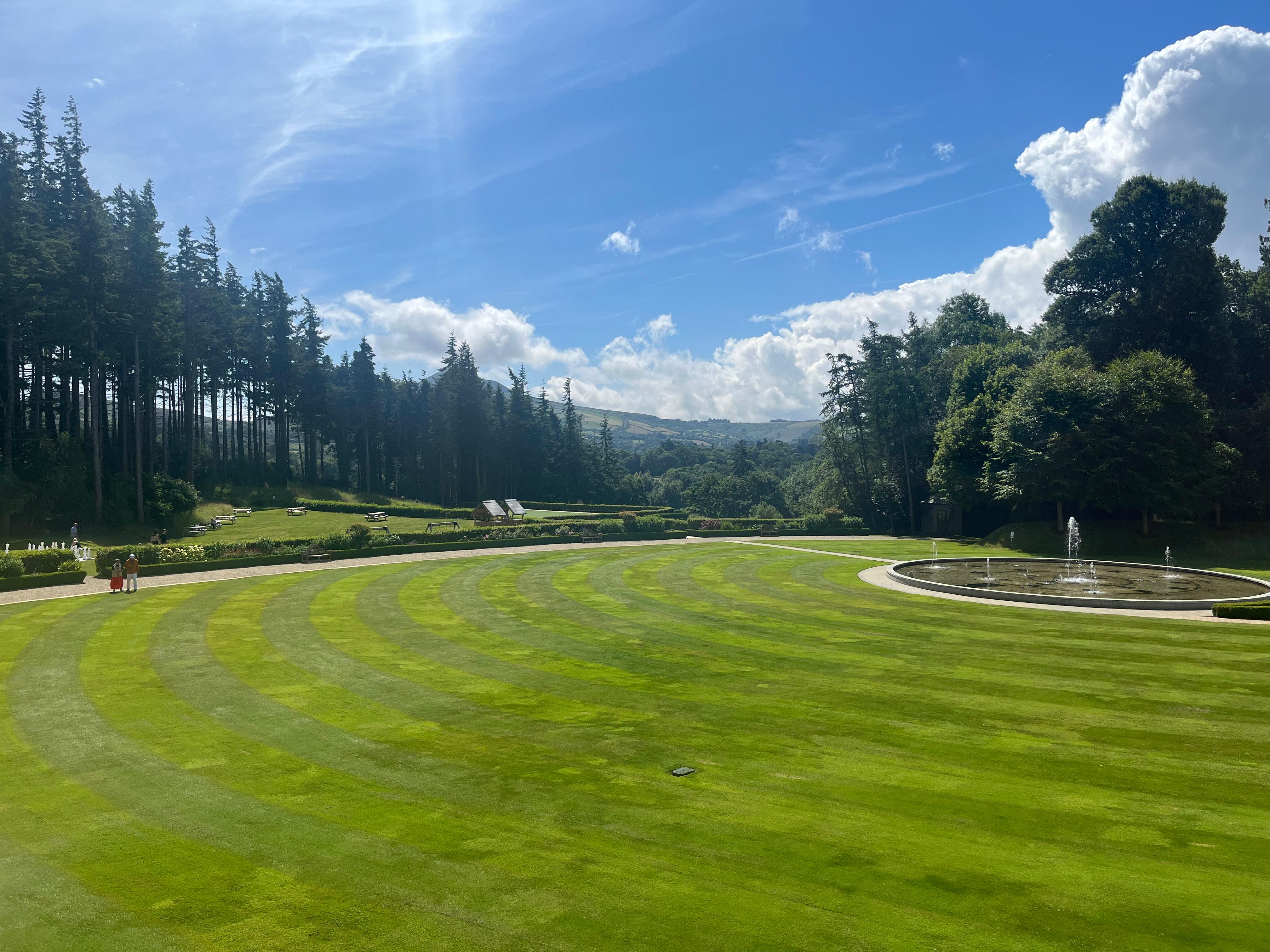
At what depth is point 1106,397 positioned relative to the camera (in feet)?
138

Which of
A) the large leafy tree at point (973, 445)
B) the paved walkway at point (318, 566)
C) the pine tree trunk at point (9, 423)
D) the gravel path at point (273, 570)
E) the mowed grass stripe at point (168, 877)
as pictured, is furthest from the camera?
the large leafy tree at point (973, 445)

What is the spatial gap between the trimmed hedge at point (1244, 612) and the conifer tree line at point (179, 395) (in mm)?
57858

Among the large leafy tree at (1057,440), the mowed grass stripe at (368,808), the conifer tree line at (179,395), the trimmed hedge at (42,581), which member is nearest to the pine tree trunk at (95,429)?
the conifer tree line at (179,395)

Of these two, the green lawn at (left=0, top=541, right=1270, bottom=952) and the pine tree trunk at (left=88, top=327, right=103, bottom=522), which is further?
the pine tree trunk at (left=88, top=327, right=103, bottom=522)

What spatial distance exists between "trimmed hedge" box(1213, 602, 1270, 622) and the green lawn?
1.82 metres

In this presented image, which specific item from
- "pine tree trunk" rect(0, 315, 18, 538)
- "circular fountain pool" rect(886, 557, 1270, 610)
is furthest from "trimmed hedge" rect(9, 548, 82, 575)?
"circular fountain pool" rect(886, 557, 1270, 610)

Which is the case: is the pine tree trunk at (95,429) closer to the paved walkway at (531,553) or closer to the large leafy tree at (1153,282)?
the paved walkway at (531,553)

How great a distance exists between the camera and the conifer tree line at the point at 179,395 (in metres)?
44.5

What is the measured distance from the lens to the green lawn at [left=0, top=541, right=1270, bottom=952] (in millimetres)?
6680

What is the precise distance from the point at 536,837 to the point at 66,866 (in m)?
5.40

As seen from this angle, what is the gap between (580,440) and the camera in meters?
110

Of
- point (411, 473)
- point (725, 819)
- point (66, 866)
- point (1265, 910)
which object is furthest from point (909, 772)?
point (411, 473)

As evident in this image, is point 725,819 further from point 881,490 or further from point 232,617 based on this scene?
point 881,490

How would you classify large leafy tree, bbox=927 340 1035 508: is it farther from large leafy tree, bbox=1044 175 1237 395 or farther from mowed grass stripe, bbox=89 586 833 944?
mowed grass stripe, bbox=89 586 833 944
